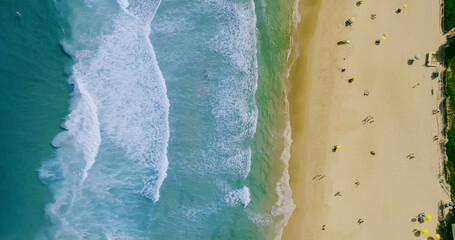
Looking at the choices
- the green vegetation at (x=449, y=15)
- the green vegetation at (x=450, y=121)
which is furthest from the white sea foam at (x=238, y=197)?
the green vegetation at (x=449, y=15)

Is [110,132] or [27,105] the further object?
[110,132]

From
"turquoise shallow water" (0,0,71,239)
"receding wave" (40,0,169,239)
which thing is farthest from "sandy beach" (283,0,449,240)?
"turquoise shallow water" (0,0,71,239)

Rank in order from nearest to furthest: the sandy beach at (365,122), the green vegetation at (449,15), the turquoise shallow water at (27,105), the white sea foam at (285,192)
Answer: the turquoise shallow water at (27,105), the white sea foam at (285,192), the sandy beach at (365,122), the green vegetation at (449,15)

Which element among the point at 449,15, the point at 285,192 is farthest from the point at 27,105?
Answer: the point at 449,15

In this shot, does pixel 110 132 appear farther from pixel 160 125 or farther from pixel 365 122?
pixel 365 122

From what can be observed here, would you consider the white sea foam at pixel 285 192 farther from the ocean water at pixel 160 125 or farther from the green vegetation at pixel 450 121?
the green vegetation at pixel 450 121

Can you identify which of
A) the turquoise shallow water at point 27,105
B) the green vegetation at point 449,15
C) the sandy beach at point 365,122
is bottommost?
the turquoise shallow water at point 27,105
